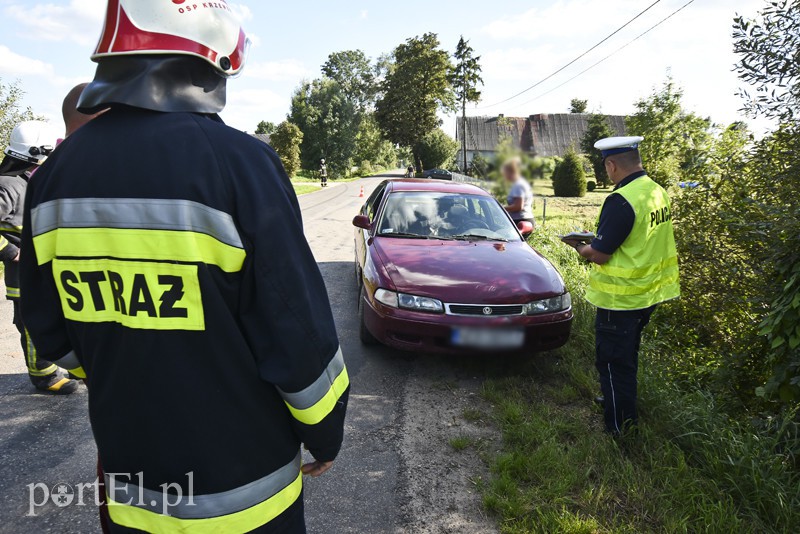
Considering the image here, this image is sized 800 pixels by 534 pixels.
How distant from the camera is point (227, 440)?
1264 mm

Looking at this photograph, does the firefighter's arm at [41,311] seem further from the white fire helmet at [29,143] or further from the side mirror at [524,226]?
the side mirror at [524,226]

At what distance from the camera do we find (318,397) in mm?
1319

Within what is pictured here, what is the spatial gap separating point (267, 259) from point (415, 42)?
3141mm

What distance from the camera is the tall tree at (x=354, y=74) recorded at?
57.4 metres

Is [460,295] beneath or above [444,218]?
beneath

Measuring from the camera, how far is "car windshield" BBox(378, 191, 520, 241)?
16.9 ft

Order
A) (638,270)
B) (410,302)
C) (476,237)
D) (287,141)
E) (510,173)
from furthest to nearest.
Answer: (287,141), (476,237), (410,302), (638,270), (510,173)

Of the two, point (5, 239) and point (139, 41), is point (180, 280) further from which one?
point (5, 239)

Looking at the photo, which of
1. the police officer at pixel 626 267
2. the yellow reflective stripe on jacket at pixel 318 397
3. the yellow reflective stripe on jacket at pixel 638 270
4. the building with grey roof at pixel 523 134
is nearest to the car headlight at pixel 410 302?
the police officer at pixel 626 267

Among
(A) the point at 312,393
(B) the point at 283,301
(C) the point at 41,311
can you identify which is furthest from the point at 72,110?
(A) the point at 312,393

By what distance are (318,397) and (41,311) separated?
0.91m

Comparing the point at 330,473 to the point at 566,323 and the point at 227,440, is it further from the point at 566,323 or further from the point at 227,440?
the point at 566,323

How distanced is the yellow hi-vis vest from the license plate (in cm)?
100

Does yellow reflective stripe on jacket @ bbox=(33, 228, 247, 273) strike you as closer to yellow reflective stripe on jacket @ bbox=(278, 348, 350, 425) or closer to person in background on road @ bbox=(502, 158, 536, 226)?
yellow reflective stripe on jacket @ bbox=(278, 348, 350, 425)
